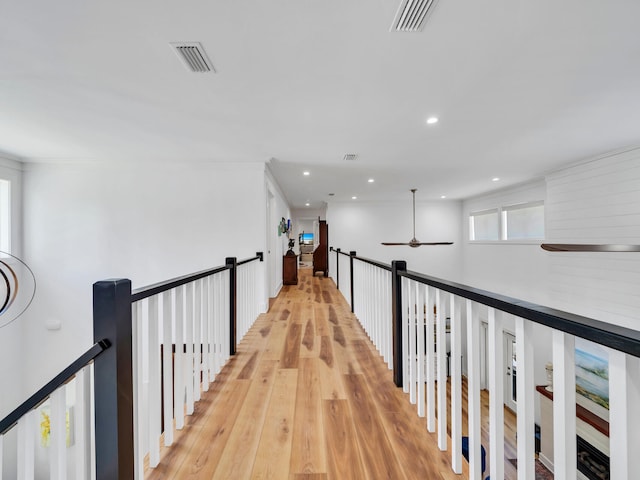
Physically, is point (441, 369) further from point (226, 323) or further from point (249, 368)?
point (226, 323)

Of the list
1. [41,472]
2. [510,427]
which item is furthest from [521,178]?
[41,472]

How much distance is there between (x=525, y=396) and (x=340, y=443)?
99 cm

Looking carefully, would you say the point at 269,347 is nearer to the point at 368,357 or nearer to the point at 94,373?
the point at 368,357

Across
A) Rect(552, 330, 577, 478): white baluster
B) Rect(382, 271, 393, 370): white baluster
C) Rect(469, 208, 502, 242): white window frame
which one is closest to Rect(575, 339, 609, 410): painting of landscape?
Rect(469, 208, 502, 242): white window frame

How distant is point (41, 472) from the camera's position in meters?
3.98

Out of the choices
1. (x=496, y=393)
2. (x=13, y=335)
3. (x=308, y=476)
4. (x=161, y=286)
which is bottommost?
(x=13, y=335)

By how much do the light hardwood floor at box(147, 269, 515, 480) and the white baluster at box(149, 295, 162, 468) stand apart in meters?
0.08

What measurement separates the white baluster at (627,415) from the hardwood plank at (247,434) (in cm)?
133

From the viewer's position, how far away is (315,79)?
222cm

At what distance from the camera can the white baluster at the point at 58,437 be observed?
911 mm

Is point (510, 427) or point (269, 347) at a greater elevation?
point (269, 347)

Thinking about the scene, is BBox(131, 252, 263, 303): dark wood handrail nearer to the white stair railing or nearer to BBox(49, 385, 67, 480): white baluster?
BBox(49, 385, 67, 480): white baluster

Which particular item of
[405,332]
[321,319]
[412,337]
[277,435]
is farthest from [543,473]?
[277,435]

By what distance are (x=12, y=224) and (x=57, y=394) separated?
5.10 meters
